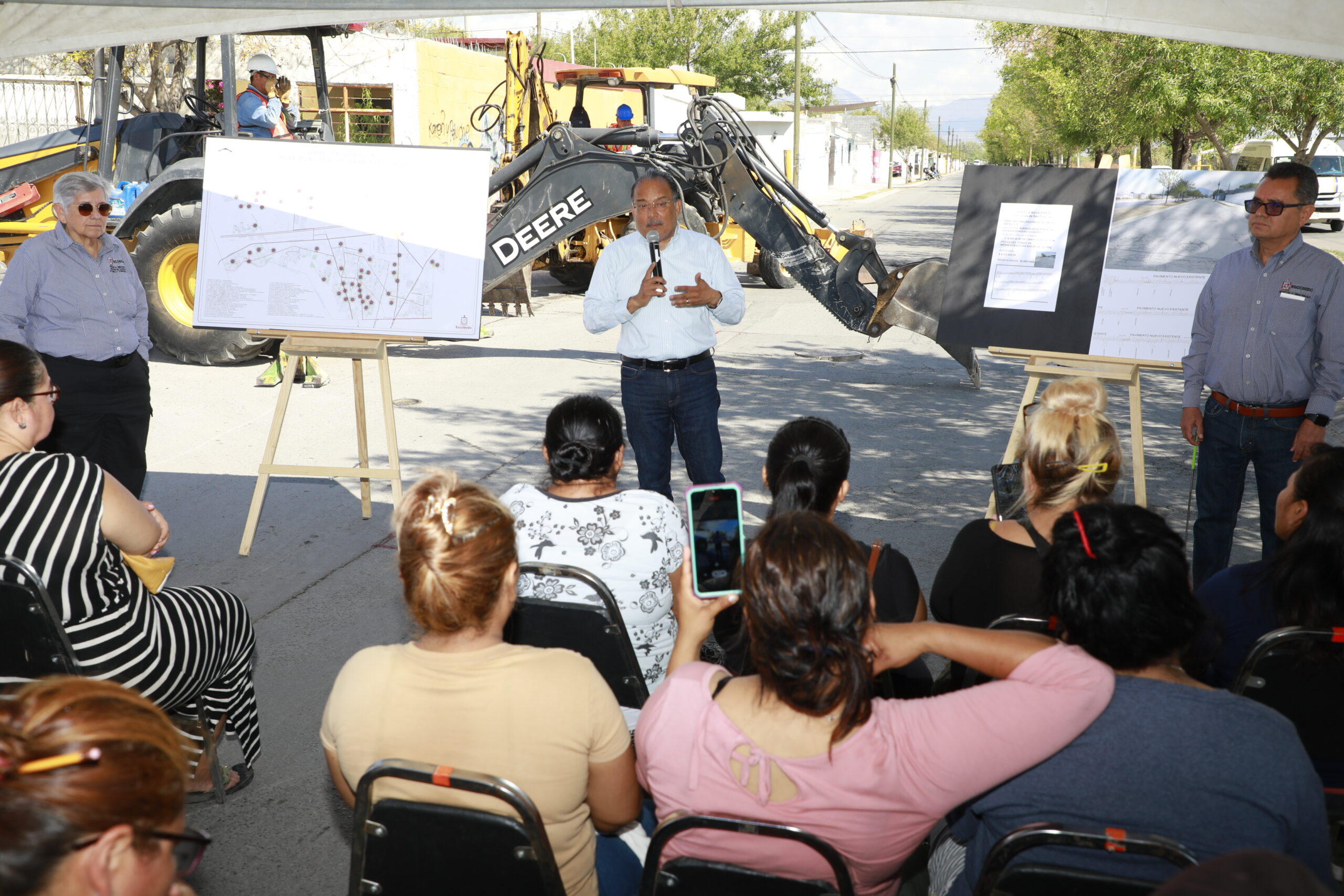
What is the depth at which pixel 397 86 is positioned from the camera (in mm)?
26516

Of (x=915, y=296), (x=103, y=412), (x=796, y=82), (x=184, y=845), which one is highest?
(x=796, y=82)

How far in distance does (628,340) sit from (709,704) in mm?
2945

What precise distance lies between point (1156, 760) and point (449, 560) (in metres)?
1.31

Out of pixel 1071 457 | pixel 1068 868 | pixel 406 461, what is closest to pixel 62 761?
pixel 1068 868

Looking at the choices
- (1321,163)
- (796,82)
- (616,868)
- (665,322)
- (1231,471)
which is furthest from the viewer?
(796,82)

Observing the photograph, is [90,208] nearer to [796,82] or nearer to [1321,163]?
[1321,163]

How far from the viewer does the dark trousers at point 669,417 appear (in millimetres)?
4555

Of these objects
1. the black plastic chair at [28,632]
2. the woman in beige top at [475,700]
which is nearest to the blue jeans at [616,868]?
the woman in beige top at [475,700]

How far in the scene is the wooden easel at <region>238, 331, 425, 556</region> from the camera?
5.02 m

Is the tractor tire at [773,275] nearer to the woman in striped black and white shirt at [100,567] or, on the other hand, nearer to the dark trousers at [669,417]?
the dark trousers at [669,417]

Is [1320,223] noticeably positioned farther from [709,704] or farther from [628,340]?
[709,704]

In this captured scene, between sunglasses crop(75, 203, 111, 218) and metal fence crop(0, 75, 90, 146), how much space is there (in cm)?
1667

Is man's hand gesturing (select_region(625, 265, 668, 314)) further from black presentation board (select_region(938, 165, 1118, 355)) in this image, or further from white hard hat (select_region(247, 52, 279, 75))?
white hard hat (select_region(247, 52, 279, 75))

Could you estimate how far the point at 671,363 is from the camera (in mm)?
4535
